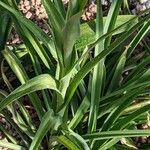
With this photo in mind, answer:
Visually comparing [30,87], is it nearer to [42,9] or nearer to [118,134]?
[118,134]

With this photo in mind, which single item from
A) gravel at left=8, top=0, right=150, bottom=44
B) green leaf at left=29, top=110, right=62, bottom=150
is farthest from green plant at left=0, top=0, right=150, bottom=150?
→ gravel at left=8, top=0, right=150, bottom=44

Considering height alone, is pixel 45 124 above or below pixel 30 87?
below

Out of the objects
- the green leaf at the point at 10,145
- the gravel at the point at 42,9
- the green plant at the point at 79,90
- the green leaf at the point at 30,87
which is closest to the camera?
the green leaf at the point at 30,87

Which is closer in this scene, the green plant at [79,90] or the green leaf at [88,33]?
the green plant at [79,90]

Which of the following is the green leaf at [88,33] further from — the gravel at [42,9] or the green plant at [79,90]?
the gravel at [42,9]

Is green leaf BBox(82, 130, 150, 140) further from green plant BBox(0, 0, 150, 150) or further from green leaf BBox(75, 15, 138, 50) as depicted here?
green leaf BBox(75, 15, 138, 50)

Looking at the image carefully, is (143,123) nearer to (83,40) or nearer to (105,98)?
(105,98)

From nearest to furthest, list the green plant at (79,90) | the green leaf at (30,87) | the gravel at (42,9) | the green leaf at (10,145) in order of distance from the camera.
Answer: the green leaf at (30,87) → the green plant at (79,90) → the green leaf at (10,145) → the gravel at (42,9)

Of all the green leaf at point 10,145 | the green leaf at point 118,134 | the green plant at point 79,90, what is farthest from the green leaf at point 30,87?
the green leaf at point 10,145

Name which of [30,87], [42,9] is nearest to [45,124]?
[30,87]
